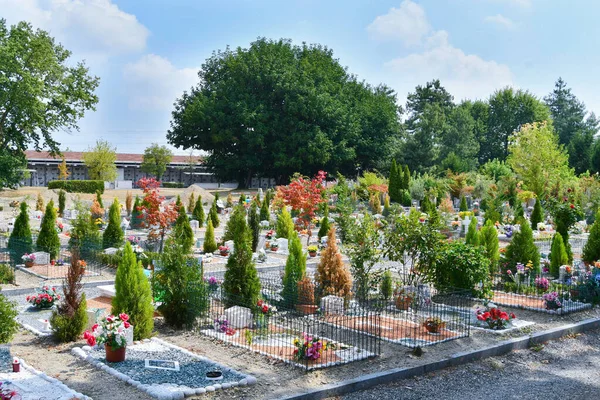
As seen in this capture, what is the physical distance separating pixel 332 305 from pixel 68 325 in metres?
5.19

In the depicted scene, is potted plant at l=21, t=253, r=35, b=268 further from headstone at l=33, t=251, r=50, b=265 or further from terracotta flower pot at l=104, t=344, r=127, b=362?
terracotta flower pot at l=104, t=344, r=127, b=362

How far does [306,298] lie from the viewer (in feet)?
42.4

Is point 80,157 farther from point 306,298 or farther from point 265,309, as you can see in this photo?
point 265,309

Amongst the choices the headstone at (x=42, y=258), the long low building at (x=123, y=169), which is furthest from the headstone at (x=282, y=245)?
the long low building at (x=123, y=169)

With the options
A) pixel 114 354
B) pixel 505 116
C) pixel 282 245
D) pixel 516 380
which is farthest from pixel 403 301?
pixel 505 116

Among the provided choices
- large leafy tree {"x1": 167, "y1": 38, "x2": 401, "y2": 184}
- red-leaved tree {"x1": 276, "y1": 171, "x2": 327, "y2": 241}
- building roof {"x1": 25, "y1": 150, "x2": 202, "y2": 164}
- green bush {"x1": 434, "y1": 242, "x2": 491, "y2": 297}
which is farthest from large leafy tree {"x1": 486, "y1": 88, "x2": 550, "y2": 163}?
green bush {"x1": 434, "y1": 242, "x2": 491, "y2": 297}

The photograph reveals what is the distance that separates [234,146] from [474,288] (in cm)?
4240

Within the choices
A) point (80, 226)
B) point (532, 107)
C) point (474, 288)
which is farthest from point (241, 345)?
point (532, 107)

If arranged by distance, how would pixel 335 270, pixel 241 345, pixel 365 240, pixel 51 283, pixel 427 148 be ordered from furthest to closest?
1. pixel 427 148
2. pixel 51 283
3. pixel 365 240
4. pixel 335 270
5. pixel 241 345

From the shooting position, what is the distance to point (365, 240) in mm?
14484

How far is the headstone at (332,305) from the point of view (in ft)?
41.5

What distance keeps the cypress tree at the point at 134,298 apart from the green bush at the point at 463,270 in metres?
6.99

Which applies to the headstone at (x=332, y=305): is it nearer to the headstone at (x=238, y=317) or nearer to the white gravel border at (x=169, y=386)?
the headstone at (x=238, y=317)

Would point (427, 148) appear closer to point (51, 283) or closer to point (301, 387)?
point (51, 283)
